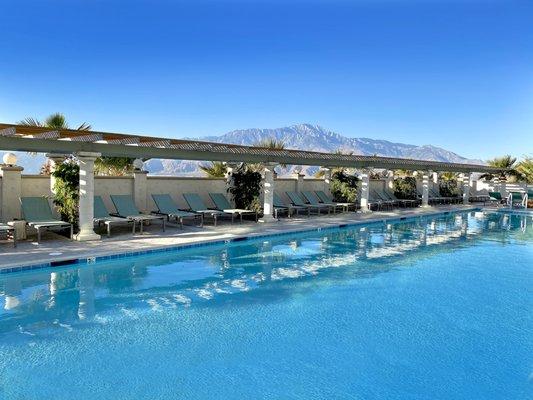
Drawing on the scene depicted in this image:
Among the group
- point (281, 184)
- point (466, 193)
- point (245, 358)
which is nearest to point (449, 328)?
point (245, 358)

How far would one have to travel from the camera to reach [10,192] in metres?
11.3

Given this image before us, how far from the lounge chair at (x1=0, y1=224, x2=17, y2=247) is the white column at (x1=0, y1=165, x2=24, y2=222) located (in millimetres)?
908

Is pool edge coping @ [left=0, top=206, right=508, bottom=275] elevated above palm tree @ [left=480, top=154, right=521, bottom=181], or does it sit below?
below

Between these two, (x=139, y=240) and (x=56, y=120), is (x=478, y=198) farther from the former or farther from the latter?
(x=56, y=120)

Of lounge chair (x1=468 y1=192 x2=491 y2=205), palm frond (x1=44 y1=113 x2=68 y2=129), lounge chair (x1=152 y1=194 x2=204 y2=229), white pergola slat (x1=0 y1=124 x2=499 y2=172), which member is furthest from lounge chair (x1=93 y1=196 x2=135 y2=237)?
lounge chair (x1=468 y1=192 x2=491 y2=205)

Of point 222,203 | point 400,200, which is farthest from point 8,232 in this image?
point 400,200

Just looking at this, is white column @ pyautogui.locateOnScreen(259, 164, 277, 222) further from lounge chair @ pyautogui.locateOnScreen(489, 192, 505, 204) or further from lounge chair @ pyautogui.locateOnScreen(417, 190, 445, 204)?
lounge chair @ pyautogui.locateOnScreen(489, 192, 505, 204)

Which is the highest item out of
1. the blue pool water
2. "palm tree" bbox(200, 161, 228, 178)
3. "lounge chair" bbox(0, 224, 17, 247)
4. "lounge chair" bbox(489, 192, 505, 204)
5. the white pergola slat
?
the white pergola slat

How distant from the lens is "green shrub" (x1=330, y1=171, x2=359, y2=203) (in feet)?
66.8

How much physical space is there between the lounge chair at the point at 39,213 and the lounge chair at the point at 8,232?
1.58 feet

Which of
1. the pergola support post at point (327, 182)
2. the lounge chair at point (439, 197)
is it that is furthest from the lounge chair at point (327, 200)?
the lounge chair at point (439, 197)

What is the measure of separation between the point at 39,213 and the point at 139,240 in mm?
2652

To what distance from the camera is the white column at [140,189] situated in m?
14.1

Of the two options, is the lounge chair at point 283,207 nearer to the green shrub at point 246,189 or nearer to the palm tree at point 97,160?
the green shrub at point 246,189
